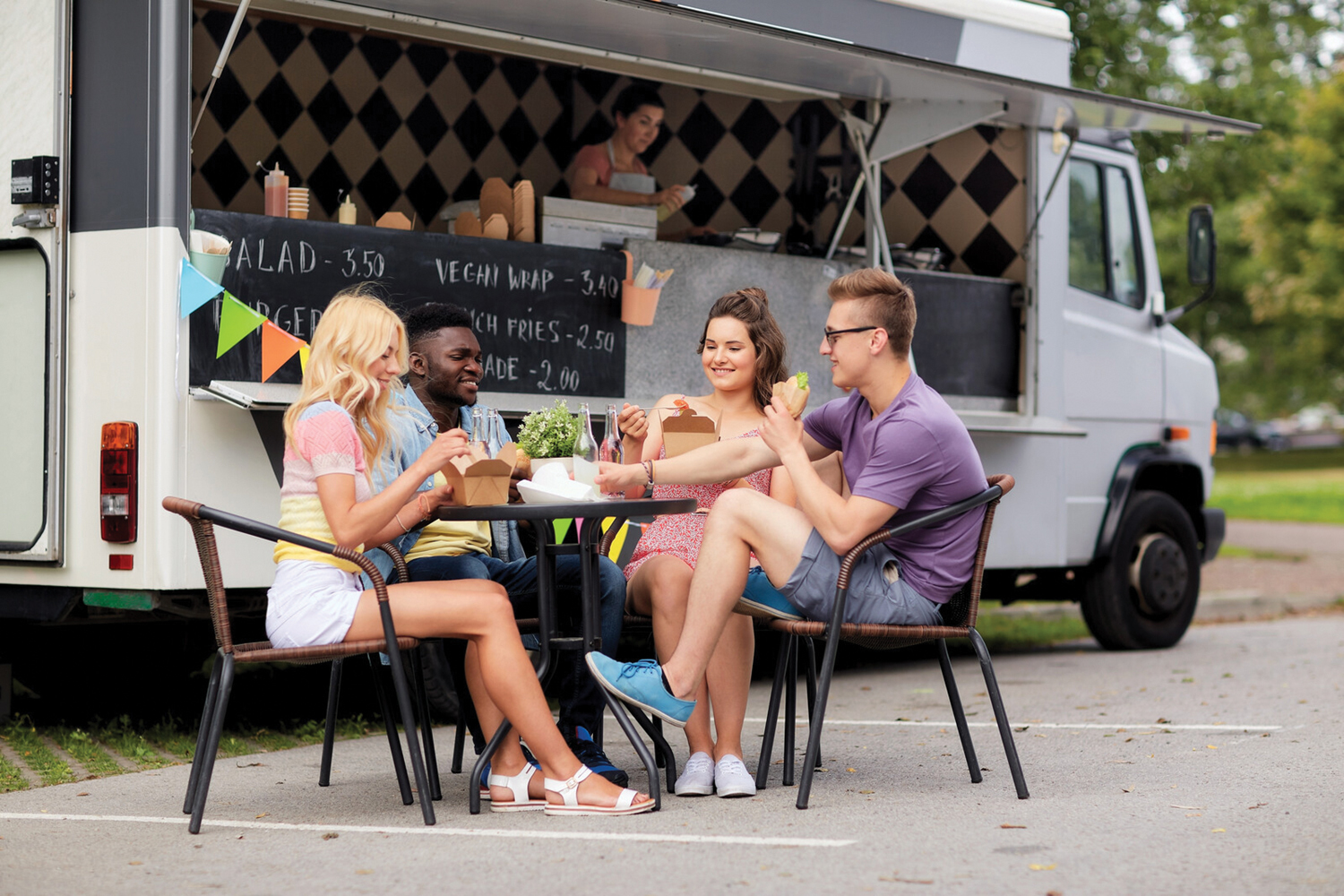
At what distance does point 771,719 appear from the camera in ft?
15.5

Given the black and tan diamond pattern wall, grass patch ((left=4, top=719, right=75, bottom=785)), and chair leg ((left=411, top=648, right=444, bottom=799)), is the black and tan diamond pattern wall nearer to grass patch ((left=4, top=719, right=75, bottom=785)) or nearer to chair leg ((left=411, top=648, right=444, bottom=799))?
grass patch ((left=4, top=719, right=75, bottom=785))

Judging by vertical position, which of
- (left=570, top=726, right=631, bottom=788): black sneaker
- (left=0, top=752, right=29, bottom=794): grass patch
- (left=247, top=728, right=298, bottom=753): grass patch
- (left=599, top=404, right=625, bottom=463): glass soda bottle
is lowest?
(left=247, top=728, right=298, bottom=753): grass patch

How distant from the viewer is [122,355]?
16.1 ft

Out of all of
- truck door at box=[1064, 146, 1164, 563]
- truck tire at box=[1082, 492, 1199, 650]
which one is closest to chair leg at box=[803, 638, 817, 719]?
truck door at box=[1064, 146, 1164, 563]

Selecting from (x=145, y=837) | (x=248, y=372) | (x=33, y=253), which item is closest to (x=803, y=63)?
(x=248, y=372)

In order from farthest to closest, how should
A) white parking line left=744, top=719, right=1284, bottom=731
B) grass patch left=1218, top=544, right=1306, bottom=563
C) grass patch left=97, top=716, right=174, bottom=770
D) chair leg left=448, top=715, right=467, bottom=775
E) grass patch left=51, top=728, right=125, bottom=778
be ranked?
grass patch left=1218, top=544, right=1306, bottom=563 → white parking line left=744, top=719, right=1284, bottom=731 → grass patch left=97, top=716, right=174, bottom=770 → grass patch left=51, top=728, right=125, bottom=778 → chair leg left=448, top=715, right=467, bottom=775

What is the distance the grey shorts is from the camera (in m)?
4.28

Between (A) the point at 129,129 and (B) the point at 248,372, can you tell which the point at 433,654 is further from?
(A) the point at 129,129

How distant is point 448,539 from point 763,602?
36.9 inches

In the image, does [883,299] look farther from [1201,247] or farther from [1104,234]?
[1201,247]

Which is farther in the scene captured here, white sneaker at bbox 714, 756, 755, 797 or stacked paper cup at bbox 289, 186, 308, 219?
stacked paper cup at bbox 289, 186, 308, 219

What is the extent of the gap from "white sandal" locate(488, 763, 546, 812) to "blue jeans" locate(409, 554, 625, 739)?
272 mm

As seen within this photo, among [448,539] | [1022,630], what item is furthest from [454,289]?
[1022,630]

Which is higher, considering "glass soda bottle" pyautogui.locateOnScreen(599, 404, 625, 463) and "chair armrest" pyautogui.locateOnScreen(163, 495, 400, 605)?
"glass soda bottle" pyautogui.locateOnScreen(599, 404, 625, 463)
